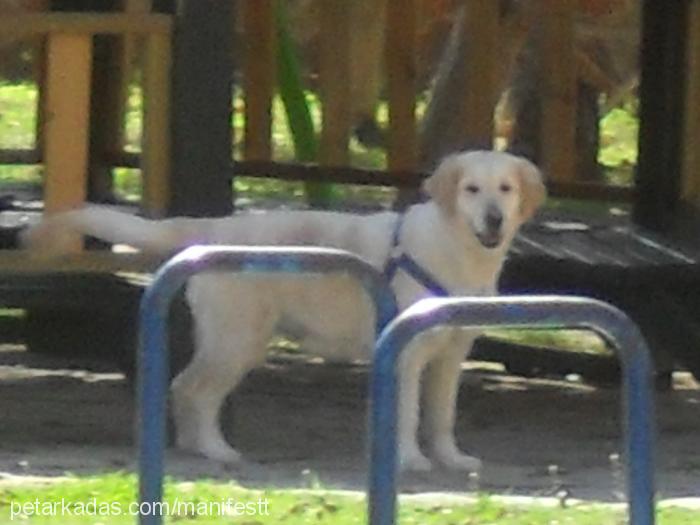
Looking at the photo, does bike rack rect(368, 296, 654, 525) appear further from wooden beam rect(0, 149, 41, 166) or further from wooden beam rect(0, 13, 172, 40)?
wooden beam rect(0, 149, 41, 166)

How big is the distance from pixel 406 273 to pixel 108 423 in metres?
1.42

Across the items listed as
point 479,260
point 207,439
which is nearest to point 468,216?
point 479,260

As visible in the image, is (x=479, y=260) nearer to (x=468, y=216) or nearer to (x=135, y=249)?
(x=468, y=216)

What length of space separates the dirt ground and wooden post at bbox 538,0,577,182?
107 cm

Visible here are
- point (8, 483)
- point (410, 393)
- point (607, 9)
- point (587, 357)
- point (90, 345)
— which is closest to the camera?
point (8, 483)

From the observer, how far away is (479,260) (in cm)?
732

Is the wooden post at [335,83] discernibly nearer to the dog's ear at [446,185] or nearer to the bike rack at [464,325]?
the dog's ear at [446,185]

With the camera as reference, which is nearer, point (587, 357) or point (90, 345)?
point (90, 345)

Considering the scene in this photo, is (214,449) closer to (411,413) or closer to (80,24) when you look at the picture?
(411,413)

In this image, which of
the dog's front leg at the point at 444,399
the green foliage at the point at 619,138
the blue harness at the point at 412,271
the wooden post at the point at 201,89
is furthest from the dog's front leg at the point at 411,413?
the green foliage at the point at 619,138

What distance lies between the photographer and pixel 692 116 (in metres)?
8.98

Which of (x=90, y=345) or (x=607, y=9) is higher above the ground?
(x=607, y=9)

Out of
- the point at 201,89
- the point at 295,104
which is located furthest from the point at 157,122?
the point at 295,104

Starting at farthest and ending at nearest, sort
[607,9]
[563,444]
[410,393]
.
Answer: [607,9]
[563,444]
[410,393]
